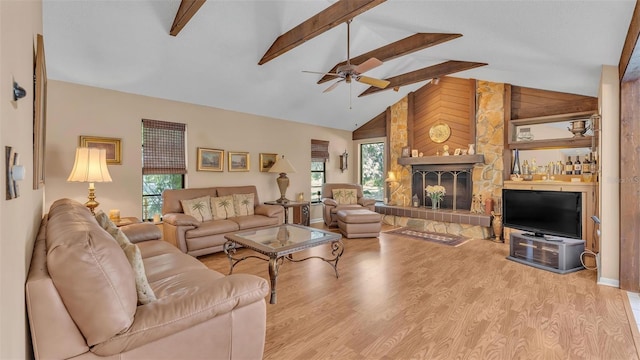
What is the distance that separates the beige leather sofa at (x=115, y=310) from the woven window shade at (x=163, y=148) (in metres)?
2.94

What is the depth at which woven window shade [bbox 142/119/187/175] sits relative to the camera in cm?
448

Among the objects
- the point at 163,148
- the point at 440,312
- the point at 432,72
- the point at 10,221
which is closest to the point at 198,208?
the point at 163,148

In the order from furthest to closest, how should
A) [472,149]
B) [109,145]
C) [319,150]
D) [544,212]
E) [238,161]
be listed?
[319,150] < [472,149] < [238,161] < [109,145] < [544,212]

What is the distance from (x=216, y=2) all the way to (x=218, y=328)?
3404mm

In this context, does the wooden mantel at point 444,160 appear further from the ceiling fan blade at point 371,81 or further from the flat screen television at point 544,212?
the ceiling fan blade at point 371,81

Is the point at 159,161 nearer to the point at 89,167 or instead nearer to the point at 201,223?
the point at 201,223

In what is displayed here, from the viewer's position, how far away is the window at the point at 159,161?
4500mm

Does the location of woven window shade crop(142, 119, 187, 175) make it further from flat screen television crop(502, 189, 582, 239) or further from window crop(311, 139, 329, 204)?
flat screen television crop(502, 189, 582, 239)

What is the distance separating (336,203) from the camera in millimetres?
6195

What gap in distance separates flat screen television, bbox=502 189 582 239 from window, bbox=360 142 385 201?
3587 millimetres

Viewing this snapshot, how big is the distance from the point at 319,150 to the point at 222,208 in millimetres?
3092

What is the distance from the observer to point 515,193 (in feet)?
14.1

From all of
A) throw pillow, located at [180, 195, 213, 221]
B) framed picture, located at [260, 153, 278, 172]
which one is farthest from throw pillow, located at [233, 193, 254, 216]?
framed picture, located at [260, 153, 278, 172]

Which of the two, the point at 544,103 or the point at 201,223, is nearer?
the point at 201,223
